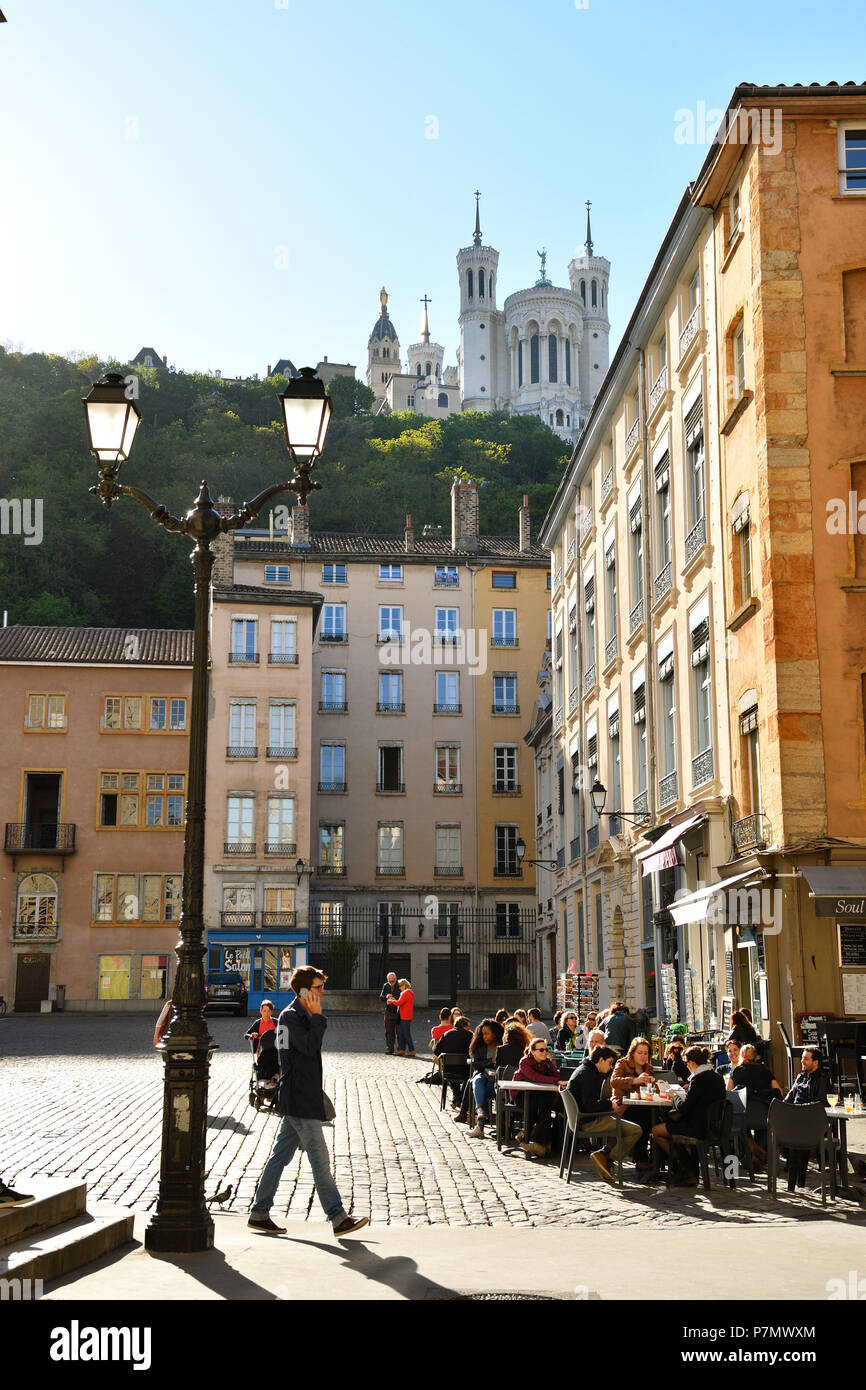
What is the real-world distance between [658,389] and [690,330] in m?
2.67

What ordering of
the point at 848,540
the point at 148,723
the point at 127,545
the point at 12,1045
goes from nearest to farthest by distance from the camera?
the point at 848,540, the point at 12,1045, the point at 148,723, the point at 127,545

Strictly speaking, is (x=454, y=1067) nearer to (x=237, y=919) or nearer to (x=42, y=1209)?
(x=42, y=1209)

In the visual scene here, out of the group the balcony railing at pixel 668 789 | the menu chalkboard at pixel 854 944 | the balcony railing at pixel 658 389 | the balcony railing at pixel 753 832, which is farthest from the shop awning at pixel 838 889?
the balcony railing at pixel 658 389

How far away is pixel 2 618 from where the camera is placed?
6750 cm

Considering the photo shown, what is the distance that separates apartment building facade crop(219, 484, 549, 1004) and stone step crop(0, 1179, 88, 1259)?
44.6 meters

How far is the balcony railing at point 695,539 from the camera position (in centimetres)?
2316

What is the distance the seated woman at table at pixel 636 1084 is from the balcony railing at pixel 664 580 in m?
12.9

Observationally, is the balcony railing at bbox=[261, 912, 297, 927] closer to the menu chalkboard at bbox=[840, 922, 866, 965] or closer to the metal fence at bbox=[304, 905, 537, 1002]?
the metal fence at bbox=[304, 905, 537, 1002]

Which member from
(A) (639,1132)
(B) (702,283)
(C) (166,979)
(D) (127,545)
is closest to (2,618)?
(D) (127,545)

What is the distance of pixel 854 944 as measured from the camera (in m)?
17.9

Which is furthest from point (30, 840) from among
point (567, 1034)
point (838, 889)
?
point (838, 889)

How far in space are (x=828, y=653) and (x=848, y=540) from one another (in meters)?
1.58
